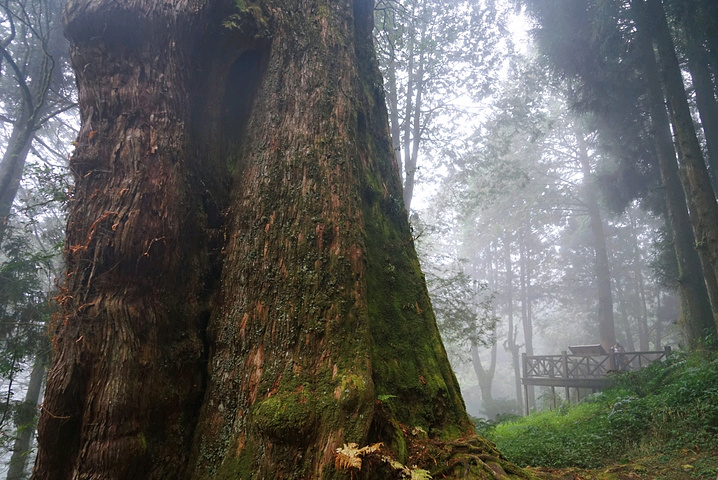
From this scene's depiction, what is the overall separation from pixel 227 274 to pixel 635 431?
679cm

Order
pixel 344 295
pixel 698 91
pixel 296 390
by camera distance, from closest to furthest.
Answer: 1. pixel 296 390
2. pixel 344 295
3. pixel 698 91

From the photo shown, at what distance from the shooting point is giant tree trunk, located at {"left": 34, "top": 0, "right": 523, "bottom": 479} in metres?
2.55

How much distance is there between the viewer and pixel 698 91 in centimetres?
1148

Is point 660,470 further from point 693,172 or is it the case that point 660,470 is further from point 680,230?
point 680,230

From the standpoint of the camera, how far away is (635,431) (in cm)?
632

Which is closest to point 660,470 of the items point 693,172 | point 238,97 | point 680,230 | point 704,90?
point 238,97

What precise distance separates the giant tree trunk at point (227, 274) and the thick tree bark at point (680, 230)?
27.7 ft

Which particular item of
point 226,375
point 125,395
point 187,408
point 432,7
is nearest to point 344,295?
point 226,375

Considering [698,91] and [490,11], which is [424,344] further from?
[490,11]

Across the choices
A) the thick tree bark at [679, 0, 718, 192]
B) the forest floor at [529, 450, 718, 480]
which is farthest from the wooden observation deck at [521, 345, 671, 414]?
the forest floor at [529, 450, 718, 480]

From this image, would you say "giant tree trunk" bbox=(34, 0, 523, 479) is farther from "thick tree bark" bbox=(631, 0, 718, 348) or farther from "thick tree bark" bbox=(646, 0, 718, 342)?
"thick tree bark" bbox=(631, 0, 718, 348)

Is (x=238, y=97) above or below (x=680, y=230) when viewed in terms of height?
below

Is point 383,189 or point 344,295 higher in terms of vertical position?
point 383,189

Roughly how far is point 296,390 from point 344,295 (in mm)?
724
